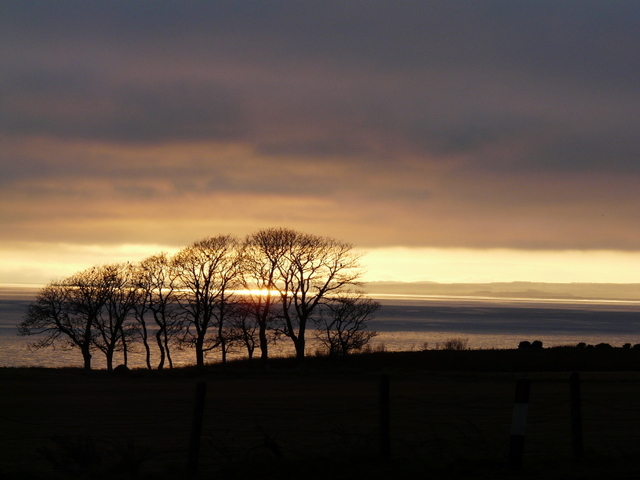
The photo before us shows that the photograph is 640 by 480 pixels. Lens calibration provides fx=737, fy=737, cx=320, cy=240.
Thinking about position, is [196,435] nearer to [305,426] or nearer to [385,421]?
[385,421]

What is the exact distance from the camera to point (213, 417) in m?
22.3

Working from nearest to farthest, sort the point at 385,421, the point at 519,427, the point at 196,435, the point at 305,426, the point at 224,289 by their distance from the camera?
the point at 519,427, the point at 196,435, the point at 385,421, the point at 305,426, the point at 224,289

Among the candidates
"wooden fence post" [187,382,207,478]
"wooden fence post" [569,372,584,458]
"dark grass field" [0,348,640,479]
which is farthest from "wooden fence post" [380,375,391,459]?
"wooden fence post" [569,372,584,458]

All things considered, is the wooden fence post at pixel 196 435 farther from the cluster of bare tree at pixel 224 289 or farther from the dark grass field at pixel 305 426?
the cluster of bare tree at pixel 224 289

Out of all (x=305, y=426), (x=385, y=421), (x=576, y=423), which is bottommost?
(x=305, y=426)

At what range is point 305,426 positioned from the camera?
19.8m

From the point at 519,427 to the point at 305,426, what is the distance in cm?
1105

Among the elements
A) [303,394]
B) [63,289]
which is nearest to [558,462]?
[303,394]

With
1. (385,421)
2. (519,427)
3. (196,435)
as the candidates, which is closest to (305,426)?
(385,421)

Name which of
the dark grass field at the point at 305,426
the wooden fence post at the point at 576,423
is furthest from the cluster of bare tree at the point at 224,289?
the wooden fence post at the point at 576,423

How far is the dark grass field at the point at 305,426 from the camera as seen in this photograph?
9.93m

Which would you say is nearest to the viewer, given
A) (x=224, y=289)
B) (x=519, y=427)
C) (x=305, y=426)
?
(x=519, y=427)

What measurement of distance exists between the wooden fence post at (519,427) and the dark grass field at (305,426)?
0.60ft

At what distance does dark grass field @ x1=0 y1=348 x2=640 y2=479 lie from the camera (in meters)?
9.93
